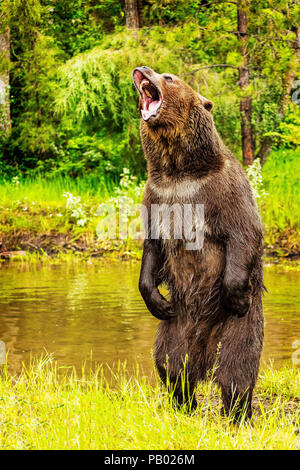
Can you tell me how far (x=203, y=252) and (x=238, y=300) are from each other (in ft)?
1.00

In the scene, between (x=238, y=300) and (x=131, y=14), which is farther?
(x=131, y=14)

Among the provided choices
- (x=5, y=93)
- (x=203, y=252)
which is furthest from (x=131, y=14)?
(x=203, y=252)

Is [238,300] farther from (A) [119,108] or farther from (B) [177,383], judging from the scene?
(A) [119,108]

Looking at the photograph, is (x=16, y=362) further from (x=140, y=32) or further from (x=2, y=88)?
(x=2, y=88)

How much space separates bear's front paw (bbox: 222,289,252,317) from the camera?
350 centimetres

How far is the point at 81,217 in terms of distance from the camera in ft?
37.7

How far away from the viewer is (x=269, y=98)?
12.4 metres

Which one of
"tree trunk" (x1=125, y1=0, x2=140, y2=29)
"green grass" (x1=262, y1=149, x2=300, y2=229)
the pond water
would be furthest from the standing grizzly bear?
"tree trunk" (x1=125, y1=0, x2=140, y2=29)

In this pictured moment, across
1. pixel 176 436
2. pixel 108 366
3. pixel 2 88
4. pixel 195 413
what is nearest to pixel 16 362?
pixel 108 366

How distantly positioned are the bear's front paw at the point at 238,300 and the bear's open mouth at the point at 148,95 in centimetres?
98

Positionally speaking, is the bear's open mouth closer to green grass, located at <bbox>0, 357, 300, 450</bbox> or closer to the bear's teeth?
the bear's teeth

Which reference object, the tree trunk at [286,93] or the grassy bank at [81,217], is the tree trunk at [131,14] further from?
the grassy bank at [81,217]

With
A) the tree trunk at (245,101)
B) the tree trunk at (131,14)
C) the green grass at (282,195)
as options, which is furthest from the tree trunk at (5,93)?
the green grass at (282,195)
